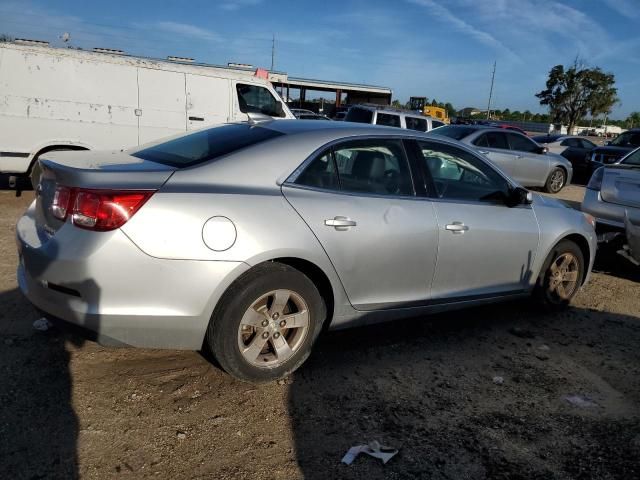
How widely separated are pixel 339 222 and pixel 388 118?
10.9m

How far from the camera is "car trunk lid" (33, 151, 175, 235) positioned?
9.18 ft

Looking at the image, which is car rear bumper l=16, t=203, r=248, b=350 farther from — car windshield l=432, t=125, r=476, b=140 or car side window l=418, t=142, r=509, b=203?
car windshield l=432, t=125, r=476, b=140

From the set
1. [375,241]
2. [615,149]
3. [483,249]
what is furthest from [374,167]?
[615,149]

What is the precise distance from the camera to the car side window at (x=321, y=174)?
3.31m

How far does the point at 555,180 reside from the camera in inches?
536

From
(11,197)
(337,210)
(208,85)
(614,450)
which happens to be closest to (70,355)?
(337,210)

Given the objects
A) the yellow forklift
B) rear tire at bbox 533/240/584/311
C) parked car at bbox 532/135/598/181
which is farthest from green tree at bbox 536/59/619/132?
rear tire at bbox 533/240/584/311

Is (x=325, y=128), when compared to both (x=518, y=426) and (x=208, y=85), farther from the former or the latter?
(x=208, y=85)

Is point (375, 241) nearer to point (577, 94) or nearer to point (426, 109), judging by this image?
point (426, 109)

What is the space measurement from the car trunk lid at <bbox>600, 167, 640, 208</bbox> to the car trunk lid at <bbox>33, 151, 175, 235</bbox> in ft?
17.0

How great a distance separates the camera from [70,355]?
346 cm

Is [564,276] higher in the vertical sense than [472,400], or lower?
higher

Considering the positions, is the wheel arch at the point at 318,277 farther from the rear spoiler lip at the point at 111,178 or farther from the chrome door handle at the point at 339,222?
the rear spoiler lip at the point at 111,178

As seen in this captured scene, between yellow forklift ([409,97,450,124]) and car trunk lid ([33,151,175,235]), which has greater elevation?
yellow forklift ([409,97,450,124])
